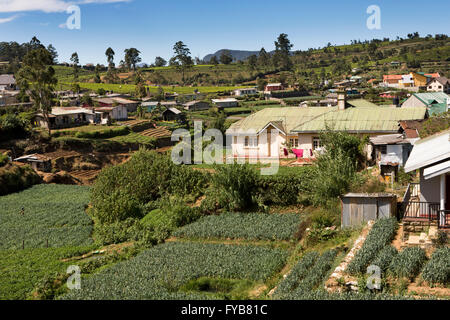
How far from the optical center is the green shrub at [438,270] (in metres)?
12.5

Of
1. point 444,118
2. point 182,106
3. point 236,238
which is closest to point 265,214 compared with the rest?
point 236,238

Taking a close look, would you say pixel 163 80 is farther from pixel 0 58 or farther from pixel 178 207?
pixel 178 207

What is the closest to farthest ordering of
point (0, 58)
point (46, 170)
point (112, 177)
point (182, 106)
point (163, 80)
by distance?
point (112, 177), point (46, 170), point (182, 106), point (163, 80), point (0, 58)

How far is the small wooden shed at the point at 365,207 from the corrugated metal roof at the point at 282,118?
17280mm

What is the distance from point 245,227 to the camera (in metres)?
24.0

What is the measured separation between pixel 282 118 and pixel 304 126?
4248 millimetres

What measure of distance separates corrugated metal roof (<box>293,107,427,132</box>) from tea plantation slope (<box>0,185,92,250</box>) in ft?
53.1

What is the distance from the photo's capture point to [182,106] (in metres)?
92.6

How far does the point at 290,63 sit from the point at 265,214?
143189 mm

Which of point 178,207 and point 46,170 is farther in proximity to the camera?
point 46,170

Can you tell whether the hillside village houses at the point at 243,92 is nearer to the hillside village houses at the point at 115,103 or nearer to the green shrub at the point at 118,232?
the hillside village houses at the point at 115,103

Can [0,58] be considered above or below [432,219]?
above

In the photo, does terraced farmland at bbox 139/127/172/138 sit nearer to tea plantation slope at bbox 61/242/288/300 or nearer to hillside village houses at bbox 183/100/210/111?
hillside village houses at bbox 183/100/210/111

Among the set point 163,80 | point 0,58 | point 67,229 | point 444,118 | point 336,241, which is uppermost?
point 0,58
